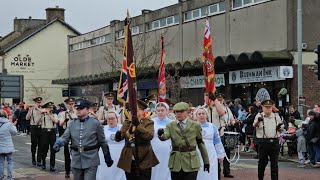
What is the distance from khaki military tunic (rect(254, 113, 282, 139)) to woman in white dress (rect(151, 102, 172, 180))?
8.33ft

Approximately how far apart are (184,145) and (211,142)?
6.48ft

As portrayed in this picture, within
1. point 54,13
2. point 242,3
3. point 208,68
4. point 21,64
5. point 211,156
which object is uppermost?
point 54,13

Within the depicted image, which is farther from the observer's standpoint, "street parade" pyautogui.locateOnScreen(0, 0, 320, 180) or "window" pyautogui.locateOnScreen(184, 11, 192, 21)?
"window" pyautogui.locateOnScreen(184, 11, 192, 21)

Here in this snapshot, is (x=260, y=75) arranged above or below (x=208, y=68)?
above

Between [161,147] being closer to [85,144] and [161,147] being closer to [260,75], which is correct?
[85,144]

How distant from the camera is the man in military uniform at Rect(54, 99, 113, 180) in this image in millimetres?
8781

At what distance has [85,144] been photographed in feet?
28.9

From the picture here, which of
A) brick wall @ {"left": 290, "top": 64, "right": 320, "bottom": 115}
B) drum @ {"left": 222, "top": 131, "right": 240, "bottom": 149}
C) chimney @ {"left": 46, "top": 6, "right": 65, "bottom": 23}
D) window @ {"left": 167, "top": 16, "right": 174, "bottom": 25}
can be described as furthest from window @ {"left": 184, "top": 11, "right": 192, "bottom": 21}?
Answer: chimney @ {"left": 46, "top": 6, "right": 65, "bottom": 23}

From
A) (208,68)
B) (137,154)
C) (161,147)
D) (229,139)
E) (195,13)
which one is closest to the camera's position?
(137,154)

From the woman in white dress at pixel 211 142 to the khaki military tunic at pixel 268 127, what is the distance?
5.50 feet

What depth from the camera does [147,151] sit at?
29.4 ft

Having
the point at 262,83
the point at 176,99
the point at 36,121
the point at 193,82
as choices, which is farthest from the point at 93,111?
the point at 193,82

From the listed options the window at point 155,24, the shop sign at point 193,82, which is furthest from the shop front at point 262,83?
the window at point 155,24

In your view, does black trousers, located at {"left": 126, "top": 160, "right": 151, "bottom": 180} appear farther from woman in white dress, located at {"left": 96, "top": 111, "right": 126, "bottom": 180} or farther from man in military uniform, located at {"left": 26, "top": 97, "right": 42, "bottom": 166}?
man in military uniform, located at {"left": 26, "top": 97, "right": 42, "bottom": 166}
